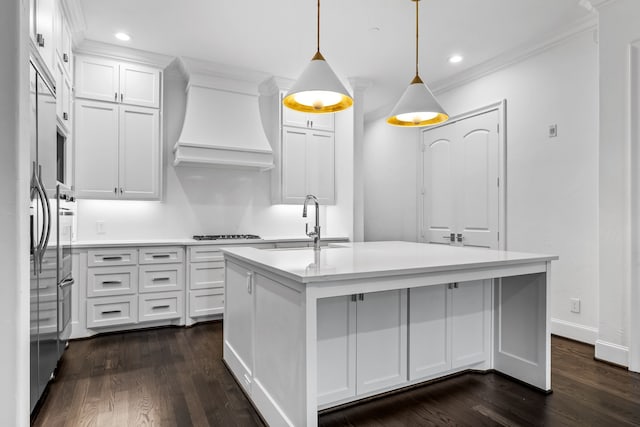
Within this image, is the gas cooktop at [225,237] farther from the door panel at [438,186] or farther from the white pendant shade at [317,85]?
the door panel at [438,186]

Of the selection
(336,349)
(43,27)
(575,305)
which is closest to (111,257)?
(43,27)

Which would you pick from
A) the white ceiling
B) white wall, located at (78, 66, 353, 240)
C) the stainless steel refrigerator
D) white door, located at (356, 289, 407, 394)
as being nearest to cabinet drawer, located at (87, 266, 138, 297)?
white wall, located at (78, 66, 353, 240)

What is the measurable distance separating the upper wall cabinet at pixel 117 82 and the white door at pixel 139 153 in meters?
0.11

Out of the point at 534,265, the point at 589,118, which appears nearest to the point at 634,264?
the point at 534,265

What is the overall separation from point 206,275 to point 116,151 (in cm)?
152

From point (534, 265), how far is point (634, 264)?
1.01m

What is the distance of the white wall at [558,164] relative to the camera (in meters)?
3.23

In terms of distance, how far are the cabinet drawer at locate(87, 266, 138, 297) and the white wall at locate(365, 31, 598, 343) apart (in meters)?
3.77

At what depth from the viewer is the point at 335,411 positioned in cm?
211

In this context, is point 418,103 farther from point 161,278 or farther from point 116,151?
point 116,151

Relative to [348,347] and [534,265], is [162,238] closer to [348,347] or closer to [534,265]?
[348,347]

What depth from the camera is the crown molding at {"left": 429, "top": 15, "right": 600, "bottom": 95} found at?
3256 millimetres

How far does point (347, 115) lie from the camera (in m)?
4.72

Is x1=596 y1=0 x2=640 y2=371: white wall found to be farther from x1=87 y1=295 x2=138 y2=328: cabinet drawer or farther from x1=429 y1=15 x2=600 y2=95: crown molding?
x1=87 y1=295 x2=138 y2=328: cabinet drawer
